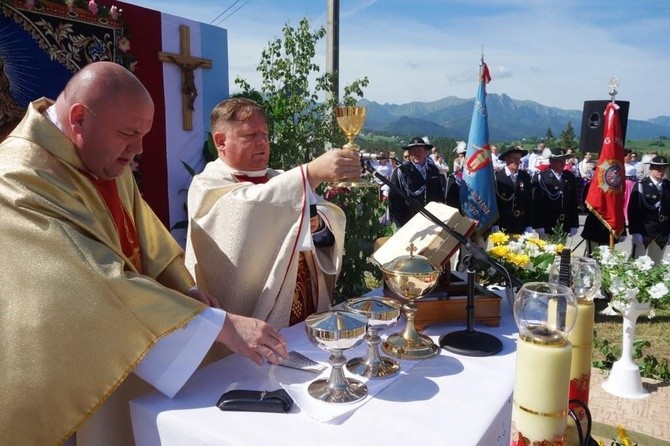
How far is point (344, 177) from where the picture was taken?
214 cm

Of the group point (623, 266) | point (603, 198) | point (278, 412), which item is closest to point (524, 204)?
point (603, 198)

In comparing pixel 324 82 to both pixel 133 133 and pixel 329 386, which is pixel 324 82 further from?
pixel 329 386

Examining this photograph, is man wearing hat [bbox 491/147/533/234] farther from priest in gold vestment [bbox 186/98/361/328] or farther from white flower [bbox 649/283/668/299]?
priest in gold vestment [bbox 186/98/361/328]

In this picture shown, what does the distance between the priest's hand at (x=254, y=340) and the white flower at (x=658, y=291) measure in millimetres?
3224

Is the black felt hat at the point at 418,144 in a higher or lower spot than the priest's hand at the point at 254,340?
higher

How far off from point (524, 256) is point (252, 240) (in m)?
1.41

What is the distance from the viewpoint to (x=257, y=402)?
158 centimetres

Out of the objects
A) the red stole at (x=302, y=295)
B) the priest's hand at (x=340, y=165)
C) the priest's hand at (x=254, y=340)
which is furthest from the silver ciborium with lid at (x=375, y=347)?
the red stole at (x=302, y=295)

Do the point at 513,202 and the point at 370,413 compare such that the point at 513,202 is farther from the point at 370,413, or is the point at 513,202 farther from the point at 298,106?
the point at 370,413

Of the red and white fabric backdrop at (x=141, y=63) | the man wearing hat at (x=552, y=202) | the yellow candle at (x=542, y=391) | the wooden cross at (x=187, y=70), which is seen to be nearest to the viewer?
the yellow candle at (x=542, y=391)

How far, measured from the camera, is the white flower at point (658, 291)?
3.87 meters

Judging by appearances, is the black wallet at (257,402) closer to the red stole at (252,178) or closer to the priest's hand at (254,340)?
the priest's hand at (254,340)

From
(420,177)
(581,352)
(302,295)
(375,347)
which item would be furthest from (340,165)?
(420,177)

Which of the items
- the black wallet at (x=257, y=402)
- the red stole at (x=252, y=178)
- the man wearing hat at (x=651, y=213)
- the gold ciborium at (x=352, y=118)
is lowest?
the man wearing hat at (x=651, y=213)
